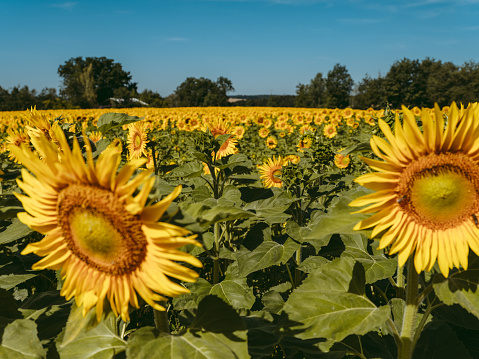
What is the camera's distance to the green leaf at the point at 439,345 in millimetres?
1746

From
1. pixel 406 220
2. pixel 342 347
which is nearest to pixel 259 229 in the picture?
pixel 342 347

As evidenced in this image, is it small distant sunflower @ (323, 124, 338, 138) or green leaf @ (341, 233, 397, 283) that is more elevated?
small distant sunflower @ (323, 124, 338, 138)

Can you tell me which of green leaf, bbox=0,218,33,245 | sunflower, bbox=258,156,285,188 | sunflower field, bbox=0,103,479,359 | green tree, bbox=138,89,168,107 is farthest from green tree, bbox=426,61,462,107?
green leaf, bbox=0,218,33,245

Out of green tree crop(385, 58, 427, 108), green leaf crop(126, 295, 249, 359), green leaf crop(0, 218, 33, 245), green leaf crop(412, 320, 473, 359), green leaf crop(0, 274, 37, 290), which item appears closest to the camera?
green leaf crop(126, 295, 249, 359)

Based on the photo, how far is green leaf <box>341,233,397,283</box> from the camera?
1974 millimetres

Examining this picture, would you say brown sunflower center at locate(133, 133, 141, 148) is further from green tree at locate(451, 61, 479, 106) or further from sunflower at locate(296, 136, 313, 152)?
green tree at locate(451, 61, 479, 106)

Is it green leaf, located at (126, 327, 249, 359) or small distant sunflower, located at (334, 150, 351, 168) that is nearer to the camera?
green leaf, located at (126, 327, 249, 359)

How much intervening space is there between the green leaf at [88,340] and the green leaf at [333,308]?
681mm

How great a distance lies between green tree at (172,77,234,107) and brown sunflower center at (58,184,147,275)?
2104 inches

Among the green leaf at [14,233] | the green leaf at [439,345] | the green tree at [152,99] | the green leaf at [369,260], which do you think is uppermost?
the green tree at [152,99]

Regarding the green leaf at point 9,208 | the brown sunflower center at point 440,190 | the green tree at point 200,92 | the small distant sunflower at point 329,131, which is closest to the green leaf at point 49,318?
the green leaf at point 9,208

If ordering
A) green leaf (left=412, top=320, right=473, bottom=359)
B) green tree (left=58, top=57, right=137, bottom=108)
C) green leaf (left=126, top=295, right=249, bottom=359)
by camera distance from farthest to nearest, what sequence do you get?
green tree (left=58, top=57, right=137, bottom=108)
green leaf (left=412, top=320, right=473, bottom=359)
green leaf (left=126, top=295, right=249, bottom=359)

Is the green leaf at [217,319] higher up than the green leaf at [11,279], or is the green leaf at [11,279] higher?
Answer: the green leaf at [217,319]

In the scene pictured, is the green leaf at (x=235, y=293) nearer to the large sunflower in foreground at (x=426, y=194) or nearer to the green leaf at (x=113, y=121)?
the green leaf at (x=113, y=121)
